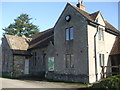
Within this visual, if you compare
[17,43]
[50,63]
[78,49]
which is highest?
[17,43]

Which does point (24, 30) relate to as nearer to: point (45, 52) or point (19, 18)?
point (19, 18)

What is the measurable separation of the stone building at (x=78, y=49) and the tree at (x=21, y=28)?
91.8 feet

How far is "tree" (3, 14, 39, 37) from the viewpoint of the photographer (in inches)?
2094

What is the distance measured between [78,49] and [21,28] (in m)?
39.2

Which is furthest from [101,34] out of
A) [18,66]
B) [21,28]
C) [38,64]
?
[21,28]

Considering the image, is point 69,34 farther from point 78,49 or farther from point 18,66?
point 18,66

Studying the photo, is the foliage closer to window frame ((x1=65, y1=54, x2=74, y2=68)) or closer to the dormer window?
window frame ((x1=65, y1=54, x2=74, y2=68))

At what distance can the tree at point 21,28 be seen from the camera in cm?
5319

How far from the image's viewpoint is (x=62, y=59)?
20859 millimetres

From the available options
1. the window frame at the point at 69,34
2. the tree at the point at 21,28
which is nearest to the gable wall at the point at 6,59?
the window frame at the point at 69,34

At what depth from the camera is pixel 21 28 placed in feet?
179

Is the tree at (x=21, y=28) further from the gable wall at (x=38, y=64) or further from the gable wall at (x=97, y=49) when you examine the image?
the gable wall at (x=97, y=49)

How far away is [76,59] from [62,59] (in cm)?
233

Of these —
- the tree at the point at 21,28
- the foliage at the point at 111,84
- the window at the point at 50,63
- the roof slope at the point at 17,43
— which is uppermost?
the tree at the point at 21,28
